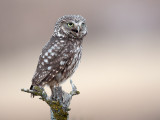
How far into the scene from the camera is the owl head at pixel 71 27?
15.0ft

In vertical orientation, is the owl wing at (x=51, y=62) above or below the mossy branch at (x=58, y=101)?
above

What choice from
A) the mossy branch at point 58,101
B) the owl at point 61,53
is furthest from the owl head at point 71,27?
the mossy branch at point 58,101

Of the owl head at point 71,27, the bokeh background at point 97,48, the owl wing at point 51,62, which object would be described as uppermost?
the bokeh background at point 97,48

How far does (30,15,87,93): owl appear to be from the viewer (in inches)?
177

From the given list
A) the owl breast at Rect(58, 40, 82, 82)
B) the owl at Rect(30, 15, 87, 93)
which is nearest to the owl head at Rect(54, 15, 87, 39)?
the owl at Rect(30, 15, 87, 93)

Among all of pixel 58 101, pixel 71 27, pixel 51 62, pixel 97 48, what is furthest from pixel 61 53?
pixel 97 48

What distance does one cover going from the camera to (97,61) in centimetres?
1154

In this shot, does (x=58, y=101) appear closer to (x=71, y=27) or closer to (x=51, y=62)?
(x=51, y=62)

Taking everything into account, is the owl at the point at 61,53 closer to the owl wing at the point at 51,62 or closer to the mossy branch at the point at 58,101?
the owl wing at the point at 51,62

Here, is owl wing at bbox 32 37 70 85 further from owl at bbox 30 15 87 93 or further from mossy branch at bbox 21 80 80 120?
mossy branch at bbox 21 80 80 120

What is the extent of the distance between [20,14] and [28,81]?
3.08 meters

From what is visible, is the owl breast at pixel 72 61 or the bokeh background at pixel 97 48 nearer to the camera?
the owl breast at pixel 72 61

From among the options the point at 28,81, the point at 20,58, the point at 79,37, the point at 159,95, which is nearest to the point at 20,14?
the point at 20,58

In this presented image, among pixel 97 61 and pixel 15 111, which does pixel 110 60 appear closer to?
pixel 97 61
